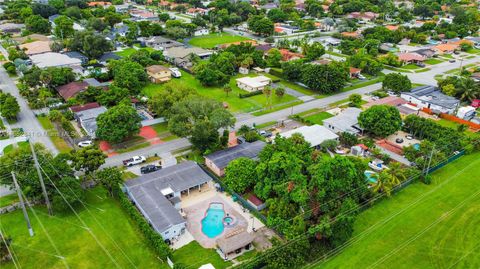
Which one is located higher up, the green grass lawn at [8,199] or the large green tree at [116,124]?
the large green tree at [116,124]

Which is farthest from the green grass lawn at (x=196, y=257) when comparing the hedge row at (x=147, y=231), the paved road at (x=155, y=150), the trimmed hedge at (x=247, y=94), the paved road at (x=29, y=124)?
the trimmed hedge at (x=247, y=94)

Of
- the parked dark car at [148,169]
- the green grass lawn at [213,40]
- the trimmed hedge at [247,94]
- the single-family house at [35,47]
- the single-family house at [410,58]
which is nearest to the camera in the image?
the parked dark car at [148,169]

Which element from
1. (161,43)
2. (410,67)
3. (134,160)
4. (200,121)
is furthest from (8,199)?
(410,67)

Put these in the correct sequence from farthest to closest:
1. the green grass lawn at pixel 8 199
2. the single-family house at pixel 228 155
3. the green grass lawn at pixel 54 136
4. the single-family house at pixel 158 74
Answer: the single-family house at pixel 158 74
the green grass lawn at pixel 54 136
the single-family house at pixel 228 155
the green grass lawn at pixel 8 199

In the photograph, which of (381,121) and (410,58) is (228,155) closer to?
(381,121)

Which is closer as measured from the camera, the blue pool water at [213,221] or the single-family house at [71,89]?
the blue pool water at [213,221]

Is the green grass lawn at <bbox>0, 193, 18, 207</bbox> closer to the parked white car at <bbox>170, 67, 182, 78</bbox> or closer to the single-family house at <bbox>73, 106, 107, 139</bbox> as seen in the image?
the single-family house at <bbox>73, 106, 107, 139</bbox>

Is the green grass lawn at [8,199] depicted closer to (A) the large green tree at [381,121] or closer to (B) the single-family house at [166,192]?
(B) the single-family house at [166,192]
